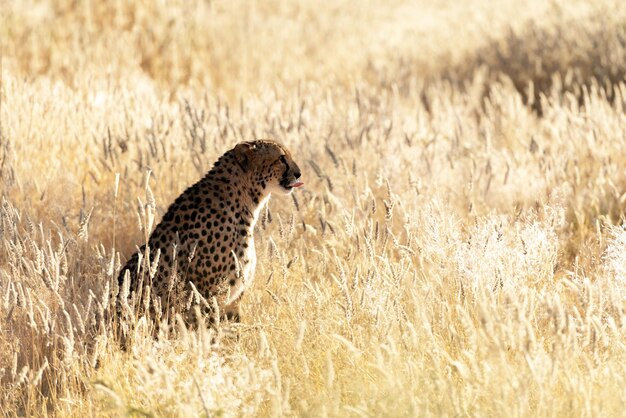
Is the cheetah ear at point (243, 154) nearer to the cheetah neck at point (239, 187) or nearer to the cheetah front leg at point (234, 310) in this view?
the cheetah neck at point (239, 187)

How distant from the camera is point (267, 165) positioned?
3.55m

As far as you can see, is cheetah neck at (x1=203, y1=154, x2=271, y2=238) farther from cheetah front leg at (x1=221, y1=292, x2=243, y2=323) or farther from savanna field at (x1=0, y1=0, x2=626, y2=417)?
cheetah front leg at (x1=221, y1=292, x2=243, y2=323)

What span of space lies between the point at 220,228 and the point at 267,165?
1.19 feet

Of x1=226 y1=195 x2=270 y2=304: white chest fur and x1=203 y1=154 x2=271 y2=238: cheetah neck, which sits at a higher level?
x1=203 y1=154 x2=271 y2=238: cheetah neck

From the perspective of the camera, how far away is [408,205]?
459 centimetres

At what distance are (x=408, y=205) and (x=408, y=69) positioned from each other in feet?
16.1

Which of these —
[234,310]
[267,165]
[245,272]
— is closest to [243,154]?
[267,165]

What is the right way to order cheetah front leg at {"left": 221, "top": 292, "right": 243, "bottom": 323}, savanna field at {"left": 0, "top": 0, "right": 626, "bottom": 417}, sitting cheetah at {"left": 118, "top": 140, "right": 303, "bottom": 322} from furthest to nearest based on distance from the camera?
cheetah front leg at {"left": 221, "top": 292, "right": 243, "bottom": 323} → sitting cheetah at {"left": 118, "top": 140, "right": 303, "bottom": 322} → savanna field at {"left": 0, "top": 0, "right": 626, "bottom": 417}

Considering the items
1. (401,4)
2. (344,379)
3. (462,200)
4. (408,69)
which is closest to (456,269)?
(344,379)

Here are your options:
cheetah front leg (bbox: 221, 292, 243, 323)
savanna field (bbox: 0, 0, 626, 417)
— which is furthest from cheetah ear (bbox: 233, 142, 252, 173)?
cheetah front leg (bbox: 221, 292, 243, 323)

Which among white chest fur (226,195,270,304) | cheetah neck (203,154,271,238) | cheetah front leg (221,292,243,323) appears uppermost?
cheetah neck (203,154,271,238)

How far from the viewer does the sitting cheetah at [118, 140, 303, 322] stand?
3.24m

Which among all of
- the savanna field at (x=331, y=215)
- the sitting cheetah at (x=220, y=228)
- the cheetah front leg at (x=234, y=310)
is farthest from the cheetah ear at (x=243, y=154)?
the cheetah front leg at (x=234, y=310)

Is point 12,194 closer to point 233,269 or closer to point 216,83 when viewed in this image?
point 233,269
